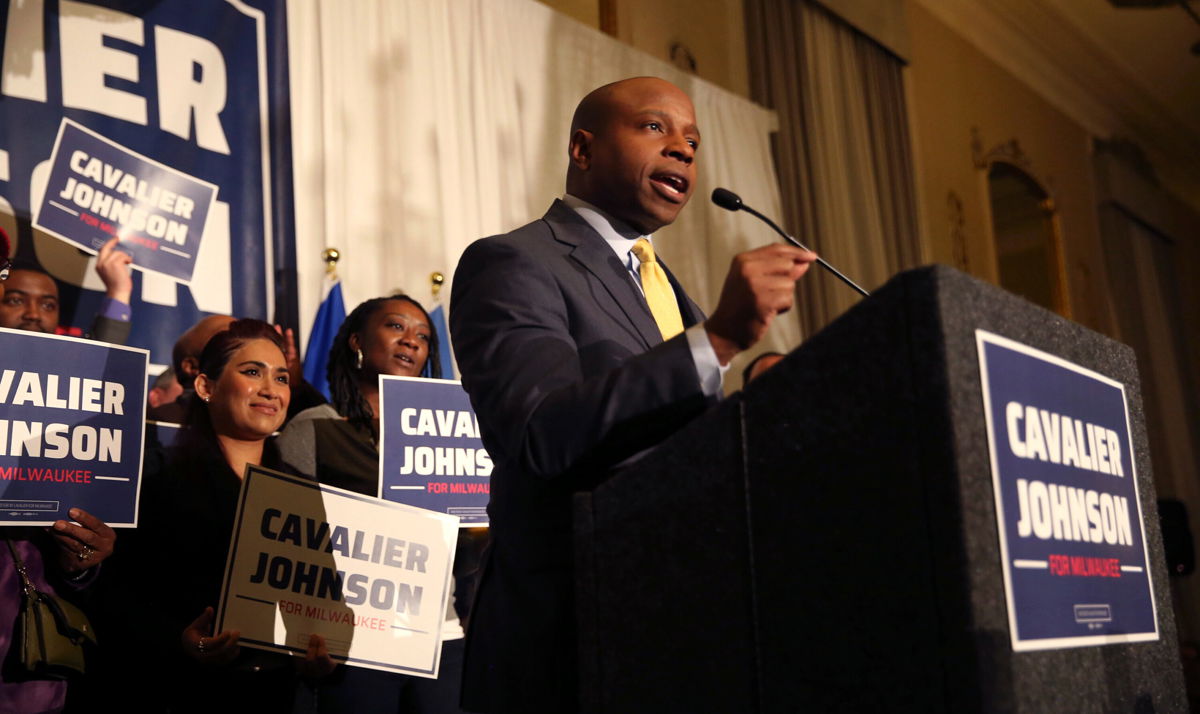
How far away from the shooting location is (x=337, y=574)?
249 centimetres

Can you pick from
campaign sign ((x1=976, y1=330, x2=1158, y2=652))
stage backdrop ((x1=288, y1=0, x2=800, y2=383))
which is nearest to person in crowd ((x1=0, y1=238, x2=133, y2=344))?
stage backdrop ((x1=288, y1=0, x2=800, y2=383))

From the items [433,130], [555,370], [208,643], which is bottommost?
[208,643]

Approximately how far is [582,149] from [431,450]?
163cm

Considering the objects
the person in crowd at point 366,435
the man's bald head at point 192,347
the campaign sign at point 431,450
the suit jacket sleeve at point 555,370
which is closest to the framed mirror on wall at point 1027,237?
the person in crowd at point 366,435

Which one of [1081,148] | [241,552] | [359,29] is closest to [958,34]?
[1081,148]

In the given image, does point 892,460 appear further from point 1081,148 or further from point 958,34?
point 1081,148

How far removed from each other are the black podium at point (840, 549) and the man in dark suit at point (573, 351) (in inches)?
3.6

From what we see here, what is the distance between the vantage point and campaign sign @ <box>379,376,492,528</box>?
3.06m

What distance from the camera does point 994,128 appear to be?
330 inches

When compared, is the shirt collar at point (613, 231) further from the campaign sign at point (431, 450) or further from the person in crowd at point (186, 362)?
the person in crowd at point (186, 362)

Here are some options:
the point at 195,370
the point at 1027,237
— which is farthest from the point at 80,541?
the point at 1027,237

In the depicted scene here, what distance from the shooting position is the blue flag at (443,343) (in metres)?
4.04

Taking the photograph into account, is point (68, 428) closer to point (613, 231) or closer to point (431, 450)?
point (431, 450)

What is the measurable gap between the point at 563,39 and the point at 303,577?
3347 millimetres
